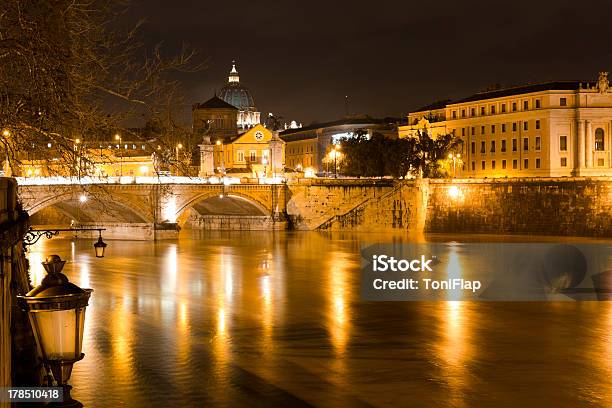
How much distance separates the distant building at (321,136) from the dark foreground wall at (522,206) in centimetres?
4006

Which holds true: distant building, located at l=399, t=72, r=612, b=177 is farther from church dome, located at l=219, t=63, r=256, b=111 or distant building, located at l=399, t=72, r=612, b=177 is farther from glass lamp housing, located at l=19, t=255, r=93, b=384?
glass lamp housing, located at l=19, t=255, r=93, b=384

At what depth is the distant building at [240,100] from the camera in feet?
428

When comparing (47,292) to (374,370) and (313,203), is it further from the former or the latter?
(313,203)

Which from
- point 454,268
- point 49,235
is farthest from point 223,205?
point 49,235

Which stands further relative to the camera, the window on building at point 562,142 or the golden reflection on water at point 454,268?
the window on building at point 562,142

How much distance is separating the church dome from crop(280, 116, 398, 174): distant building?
41.1 feet

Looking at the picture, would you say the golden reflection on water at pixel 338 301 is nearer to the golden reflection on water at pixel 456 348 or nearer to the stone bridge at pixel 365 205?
the golden reflection on water at pixel 456 348

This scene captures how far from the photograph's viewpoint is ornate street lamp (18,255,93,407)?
609 cm

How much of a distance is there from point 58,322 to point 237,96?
129 metres

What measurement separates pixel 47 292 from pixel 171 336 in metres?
16.3

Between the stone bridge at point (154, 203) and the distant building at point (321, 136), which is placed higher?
the distant building at point (321, 136)

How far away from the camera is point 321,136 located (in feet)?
375

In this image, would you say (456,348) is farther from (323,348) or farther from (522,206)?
(522,206)

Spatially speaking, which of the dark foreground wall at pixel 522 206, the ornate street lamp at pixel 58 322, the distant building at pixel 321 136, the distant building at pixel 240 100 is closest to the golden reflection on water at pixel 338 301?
the ornate street lamp at pixel 58 322
